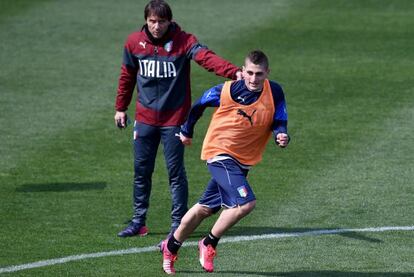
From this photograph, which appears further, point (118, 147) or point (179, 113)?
point (118, 147)

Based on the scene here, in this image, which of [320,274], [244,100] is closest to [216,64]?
[244,100]

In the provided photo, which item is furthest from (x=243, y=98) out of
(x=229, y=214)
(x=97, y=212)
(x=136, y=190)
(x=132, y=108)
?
(x=132, y=108)

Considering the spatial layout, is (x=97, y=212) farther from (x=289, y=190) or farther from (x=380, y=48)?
(x=380, y=48)

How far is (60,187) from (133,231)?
2043mm

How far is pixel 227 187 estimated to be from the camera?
10.6 meters

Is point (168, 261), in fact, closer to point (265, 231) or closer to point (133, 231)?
point (133, 231)

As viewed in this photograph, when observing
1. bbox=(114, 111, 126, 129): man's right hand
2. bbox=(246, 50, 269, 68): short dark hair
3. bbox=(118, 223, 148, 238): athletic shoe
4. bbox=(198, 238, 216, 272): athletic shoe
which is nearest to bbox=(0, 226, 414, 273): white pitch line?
bbox=(118, 223, 148, 238): athletic shoe

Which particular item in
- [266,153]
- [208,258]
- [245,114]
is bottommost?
[266,153]

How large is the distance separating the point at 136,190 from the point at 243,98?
2088 millimetres

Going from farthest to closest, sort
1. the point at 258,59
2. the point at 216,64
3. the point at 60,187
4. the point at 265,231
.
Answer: the point at 60,187, the point at 265,231, the point at 216,64, the point at 258,59

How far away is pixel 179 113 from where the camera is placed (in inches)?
472

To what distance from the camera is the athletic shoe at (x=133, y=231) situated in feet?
39.8

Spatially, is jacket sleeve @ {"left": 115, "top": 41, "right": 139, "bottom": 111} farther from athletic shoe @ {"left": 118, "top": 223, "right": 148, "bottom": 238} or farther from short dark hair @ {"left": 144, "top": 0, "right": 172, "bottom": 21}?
athletic shoe @ {"left": 118, "top": 223, "right": 148, "bottom": 238}

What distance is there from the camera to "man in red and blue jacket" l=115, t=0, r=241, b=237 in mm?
11828
